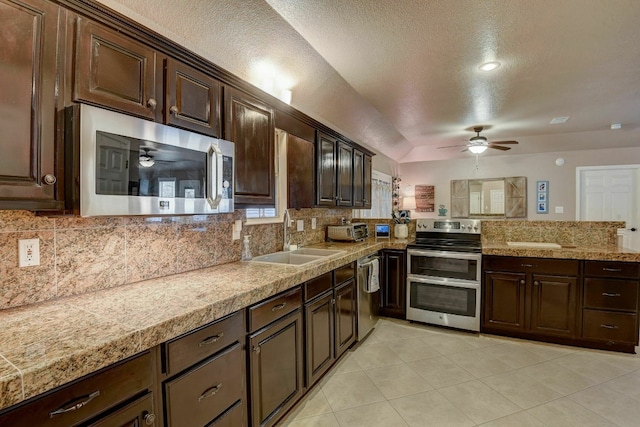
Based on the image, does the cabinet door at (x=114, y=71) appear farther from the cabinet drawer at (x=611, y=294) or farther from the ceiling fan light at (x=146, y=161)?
the cabinet drawer at (x=611, y=294)

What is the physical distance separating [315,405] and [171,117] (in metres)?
2.02

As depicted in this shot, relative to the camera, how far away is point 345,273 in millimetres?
2676

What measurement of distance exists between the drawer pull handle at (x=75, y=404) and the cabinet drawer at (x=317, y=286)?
1.29 meters

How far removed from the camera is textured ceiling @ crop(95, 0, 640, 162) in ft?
6.40

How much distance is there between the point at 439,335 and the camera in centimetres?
335

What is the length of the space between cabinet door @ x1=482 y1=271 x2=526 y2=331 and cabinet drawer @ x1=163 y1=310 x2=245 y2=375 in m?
2.75

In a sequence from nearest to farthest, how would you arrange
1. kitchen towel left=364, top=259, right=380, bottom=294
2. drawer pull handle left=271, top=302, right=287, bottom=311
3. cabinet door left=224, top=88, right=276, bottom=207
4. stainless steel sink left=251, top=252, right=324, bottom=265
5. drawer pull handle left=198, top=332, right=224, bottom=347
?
1. drawer pull handle left=198, top=332, right=224, bottom=347
2. drawer pull handle left=271, top=302, right=287, bottom=311
3. cabinet door left=224, top=88, right=276, bottom=207
4. stainless steel sink left=251, top=252, right=324, bottom=265
5. kitchen towel left=364, top=259, right=380, bottom=294

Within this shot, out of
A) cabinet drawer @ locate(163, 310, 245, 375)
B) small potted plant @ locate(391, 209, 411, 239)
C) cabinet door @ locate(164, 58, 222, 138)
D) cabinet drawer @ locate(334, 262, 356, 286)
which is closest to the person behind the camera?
cabinet drawer @ locate(163, 310, 245, 375)

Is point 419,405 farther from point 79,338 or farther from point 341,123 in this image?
point 341,123

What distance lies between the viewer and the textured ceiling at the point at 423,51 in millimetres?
1949

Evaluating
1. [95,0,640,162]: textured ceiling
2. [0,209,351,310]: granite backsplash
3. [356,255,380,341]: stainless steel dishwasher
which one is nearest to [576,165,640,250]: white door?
[95,0,640,162]: textured ceiling

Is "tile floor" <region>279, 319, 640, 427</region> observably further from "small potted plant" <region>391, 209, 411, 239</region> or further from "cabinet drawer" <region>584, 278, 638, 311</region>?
"small potted plant" <region>391, 209, 411, 239</region>

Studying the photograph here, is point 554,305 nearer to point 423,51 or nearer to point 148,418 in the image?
point 423,51

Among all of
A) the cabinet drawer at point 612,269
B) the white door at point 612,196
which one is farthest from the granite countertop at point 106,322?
the white door at point 612,196
